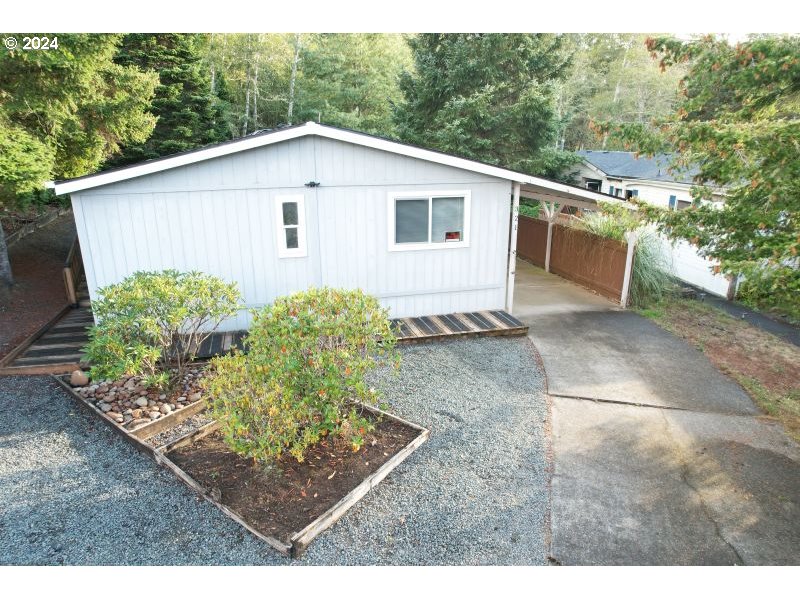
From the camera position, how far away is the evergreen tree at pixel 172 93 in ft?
58.0

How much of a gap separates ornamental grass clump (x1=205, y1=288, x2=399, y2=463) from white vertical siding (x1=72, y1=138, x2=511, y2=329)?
280 centimetres

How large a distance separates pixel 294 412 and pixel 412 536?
1421 mm

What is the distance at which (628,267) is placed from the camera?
10.2 meters

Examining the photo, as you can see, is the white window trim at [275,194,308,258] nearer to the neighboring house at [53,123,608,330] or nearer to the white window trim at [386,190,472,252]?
the neighboring house at [53,123,608,330]

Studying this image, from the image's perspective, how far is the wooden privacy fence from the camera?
1062 centimetres

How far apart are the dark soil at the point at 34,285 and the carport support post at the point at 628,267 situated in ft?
36.9

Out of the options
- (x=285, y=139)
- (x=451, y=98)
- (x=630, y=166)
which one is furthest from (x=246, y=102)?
(x=285, y=139)

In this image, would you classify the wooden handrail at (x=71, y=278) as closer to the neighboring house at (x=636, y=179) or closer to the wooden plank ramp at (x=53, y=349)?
the wooden plank ramp at (x=53, y=349)

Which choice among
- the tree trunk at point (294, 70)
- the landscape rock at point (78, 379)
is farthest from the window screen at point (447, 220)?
the tree trunk at point (294, 70)

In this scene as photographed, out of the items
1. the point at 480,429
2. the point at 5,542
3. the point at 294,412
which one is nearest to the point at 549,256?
the point at 480,429

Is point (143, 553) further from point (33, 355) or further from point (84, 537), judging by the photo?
point (33, 355)

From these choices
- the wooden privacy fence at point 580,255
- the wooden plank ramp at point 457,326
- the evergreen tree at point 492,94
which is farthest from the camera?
the evergreen tree at point 492,94

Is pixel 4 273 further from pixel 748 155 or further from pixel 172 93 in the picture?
pixel 748 155

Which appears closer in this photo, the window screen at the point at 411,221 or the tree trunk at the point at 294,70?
the window screen at the point at 411,221
